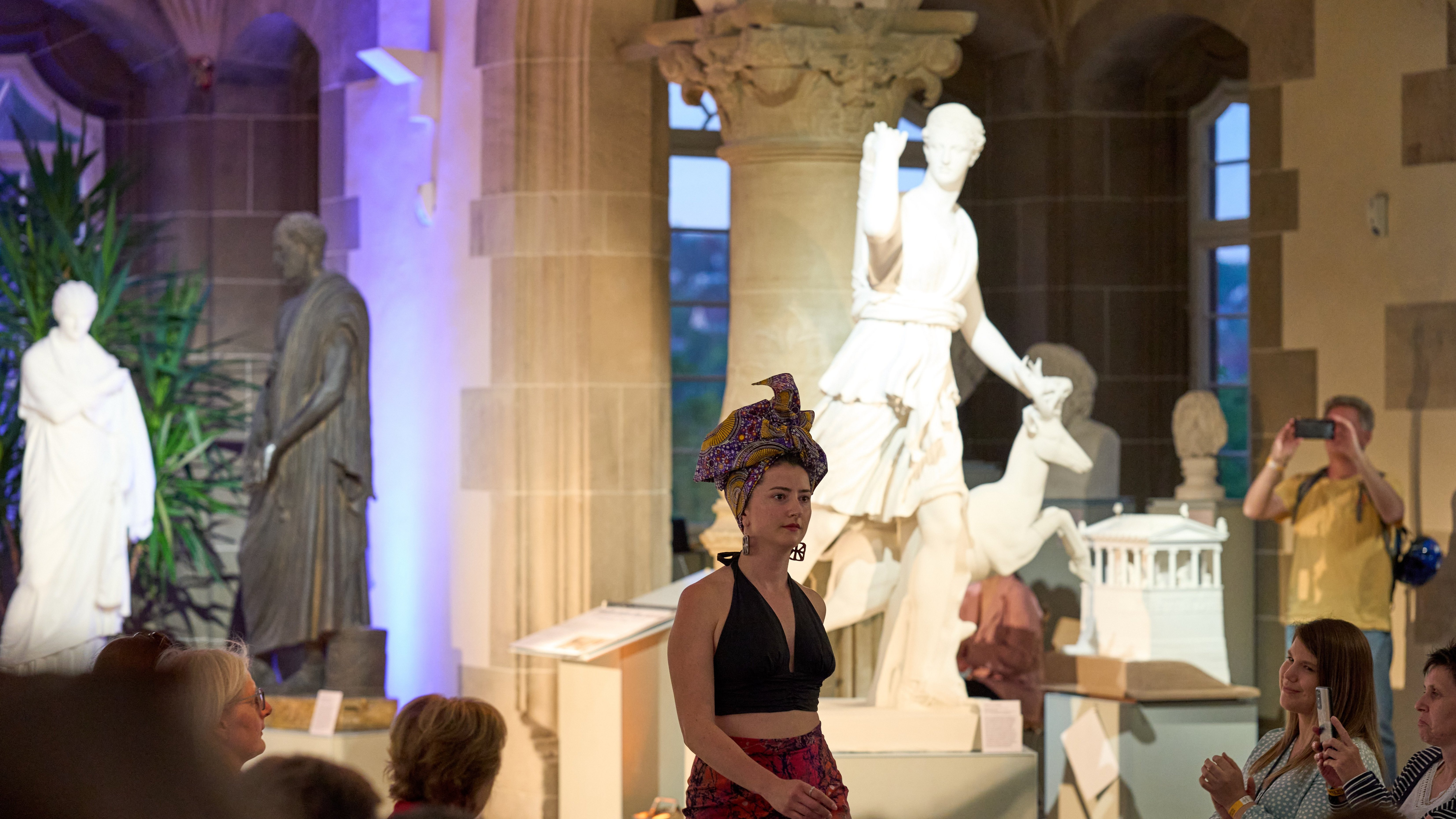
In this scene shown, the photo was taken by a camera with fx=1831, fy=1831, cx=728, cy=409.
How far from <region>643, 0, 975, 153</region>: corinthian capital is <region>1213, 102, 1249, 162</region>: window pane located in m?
3.65

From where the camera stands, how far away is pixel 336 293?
6691mm

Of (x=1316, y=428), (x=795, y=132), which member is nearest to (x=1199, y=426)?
(x=1316, y=428)

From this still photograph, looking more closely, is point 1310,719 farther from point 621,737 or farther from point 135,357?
point 135,357

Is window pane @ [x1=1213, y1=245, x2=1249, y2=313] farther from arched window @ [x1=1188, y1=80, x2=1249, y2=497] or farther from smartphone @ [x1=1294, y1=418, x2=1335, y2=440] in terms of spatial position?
smartphone @ [x1=1294, y1=418, x2=1335, y2=440]

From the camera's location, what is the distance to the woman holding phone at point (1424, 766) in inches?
107

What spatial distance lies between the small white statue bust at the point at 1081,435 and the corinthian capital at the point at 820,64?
4.58 ft

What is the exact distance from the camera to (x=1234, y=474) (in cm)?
918

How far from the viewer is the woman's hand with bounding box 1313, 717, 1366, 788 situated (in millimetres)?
2742

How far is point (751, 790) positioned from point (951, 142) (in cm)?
288

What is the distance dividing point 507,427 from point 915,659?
2.24m

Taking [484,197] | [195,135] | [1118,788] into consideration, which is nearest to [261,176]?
[195,135]

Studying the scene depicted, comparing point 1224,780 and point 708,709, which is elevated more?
point 708,709

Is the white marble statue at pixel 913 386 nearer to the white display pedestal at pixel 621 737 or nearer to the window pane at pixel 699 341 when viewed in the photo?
the white display pedestal at pixel 621 737

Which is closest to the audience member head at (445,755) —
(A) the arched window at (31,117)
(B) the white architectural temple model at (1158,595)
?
(B) the white architectural temple model at (1158,595)
